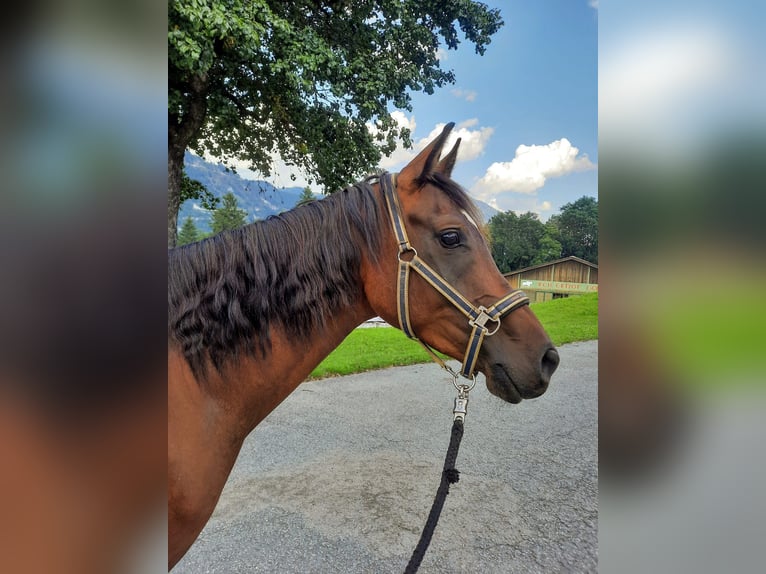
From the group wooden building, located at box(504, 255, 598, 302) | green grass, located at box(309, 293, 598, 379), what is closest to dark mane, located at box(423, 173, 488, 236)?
green grass, located at box(309, 293, 598, 379)

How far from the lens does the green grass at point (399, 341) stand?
689cm

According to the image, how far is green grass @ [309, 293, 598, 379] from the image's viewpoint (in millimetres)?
6891

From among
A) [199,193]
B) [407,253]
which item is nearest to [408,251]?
[407,253]

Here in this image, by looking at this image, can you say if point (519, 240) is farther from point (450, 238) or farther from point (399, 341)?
point (450, 238)

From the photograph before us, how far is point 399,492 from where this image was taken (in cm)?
306

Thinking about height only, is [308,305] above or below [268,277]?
below

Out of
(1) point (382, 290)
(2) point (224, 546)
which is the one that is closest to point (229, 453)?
(1) point (382, 290)

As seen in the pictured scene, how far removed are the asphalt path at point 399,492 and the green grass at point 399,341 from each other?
154 cm

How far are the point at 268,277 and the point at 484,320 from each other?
32.9 inches

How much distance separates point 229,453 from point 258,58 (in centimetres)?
706
